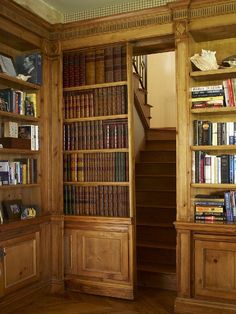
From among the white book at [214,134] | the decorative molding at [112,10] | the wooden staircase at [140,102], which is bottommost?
the white book at [214,134]

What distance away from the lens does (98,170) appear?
328cm

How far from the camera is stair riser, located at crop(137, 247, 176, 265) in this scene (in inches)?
147

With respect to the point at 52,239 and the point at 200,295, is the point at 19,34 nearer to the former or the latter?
the point at 52,239

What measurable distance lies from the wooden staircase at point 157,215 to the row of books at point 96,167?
991mm

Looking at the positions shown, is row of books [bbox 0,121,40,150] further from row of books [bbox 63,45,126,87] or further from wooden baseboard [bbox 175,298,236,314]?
wooden baseboard [bbox 175,298,236,314]

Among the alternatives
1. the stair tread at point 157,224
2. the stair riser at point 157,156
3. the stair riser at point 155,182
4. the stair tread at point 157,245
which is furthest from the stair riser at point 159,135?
the stair tread at point 157,245

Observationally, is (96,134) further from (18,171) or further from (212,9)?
(212,9)

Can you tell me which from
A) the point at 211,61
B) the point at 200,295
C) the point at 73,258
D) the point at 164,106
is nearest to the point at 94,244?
the point at 73,258

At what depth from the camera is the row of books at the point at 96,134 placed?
10.5 ft

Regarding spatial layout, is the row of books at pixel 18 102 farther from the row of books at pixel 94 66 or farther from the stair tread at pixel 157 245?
the stair tread at pixel 157 245

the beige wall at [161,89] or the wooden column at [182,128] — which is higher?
the beige wall at [161,89]

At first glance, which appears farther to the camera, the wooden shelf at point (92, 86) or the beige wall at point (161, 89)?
the beige wall at point (161, 89)

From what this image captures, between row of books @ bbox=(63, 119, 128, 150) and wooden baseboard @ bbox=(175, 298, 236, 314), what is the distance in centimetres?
140

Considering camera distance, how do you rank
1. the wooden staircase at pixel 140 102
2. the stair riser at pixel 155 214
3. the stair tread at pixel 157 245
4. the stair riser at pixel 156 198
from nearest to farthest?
the stair tread at pixel 157 245
the stair riser at pixel 155 214
the stair riser at pixel 156 198
the wooden staircase at pixel 140 102
